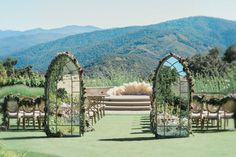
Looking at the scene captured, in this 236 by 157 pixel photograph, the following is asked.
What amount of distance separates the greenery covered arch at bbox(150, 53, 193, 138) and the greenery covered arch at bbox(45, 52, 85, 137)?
1838 millimetres

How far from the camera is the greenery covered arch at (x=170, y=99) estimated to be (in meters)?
14.3

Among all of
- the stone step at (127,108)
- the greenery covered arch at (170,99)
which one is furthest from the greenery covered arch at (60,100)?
the stone step at (127,108)

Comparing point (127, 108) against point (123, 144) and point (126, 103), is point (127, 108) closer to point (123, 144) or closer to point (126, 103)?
point (126, 103)

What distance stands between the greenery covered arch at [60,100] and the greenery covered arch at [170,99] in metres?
1.84

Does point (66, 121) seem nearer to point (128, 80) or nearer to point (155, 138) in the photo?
point (155, 138)

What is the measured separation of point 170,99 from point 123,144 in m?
3.03

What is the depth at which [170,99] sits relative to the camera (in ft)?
50.9

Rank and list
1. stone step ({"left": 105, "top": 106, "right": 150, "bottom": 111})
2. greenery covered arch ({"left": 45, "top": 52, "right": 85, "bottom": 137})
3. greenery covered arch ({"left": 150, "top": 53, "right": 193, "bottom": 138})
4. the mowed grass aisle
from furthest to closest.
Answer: stone step ({"left": 105, "top": 106, "right": 150, "bottom": 111}) → greenery covered arch ({"left": 45, "top": 52, "right": 85, "bottom": 137}) → greenery covered arch ({"left": 150, "top": 53, "right": 193, "bottom": 138}) → the mowed grass aisle

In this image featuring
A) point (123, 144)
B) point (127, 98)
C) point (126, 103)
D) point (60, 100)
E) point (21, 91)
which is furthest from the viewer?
point (21, 91)

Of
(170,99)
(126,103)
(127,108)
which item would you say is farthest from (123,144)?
(126,103)

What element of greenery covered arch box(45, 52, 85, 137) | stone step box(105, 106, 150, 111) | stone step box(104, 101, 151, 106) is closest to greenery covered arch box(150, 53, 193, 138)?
greenery covered arch box(45, 52, 85, 137)

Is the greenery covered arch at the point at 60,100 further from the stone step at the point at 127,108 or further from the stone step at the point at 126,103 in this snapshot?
the stone step at the point at 126,103

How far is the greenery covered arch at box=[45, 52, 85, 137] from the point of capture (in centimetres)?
1457

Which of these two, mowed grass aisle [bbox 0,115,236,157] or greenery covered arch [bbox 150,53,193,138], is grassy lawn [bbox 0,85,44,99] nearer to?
mowed grass aisle [bbox 0,115,236,157]
